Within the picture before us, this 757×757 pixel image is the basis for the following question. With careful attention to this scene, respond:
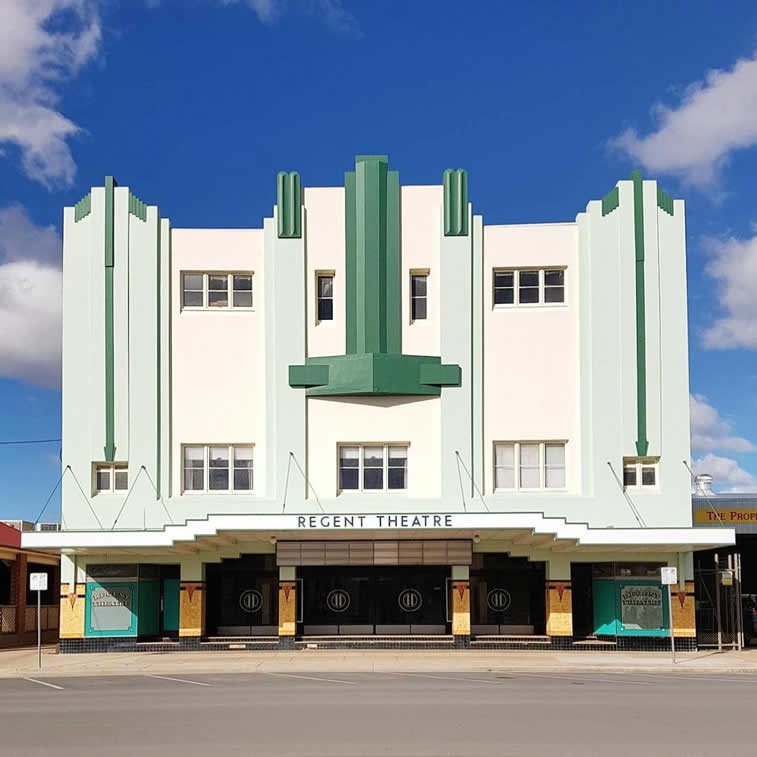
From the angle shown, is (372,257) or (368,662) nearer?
(368,662)

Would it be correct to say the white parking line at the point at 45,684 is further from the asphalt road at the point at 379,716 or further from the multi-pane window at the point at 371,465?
the multi-pane window at the point at 371,465

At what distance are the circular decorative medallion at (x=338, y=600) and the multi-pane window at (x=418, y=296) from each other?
9604 mm

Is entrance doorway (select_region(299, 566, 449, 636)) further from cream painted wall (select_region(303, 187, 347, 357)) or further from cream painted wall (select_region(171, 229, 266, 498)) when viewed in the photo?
cream painted wall (select_region(303, 187, 347, 357))

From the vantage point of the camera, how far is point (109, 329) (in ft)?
119

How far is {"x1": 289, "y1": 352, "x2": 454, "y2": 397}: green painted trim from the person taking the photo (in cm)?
3569

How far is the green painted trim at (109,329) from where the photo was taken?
36.0 m

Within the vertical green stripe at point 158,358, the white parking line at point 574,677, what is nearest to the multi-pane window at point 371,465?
the vertical green stripe at point 158,358

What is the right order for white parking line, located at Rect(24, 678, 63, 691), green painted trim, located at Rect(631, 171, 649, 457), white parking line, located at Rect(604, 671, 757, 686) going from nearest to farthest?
white parking line, located at Rect(24, 678, 63, 691) → white parking line, located at Rect(604, 671, 757, 686) → green painted trim, located at Rect(631, 171, 649, 457)

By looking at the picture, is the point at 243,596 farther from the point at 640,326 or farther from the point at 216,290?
the point at 640,326

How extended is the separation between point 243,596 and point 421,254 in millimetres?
13129

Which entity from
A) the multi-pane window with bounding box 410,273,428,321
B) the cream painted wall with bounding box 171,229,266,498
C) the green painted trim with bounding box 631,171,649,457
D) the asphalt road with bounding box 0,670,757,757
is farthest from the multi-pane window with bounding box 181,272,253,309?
the asphalt road with bounding box 0,670,757,757

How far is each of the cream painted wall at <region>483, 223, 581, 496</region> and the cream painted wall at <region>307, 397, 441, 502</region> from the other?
6.19 ft

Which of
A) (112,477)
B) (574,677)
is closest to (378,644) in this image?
(112,477)

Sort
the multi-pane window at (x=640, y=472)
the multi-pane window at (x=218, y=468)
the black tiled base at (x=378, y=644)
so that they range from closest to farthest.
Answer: the black tiled base at (x=378, y=644), the multi-pane window at (x=640, y=472), the multi-pane window at (x=218, y=468)
